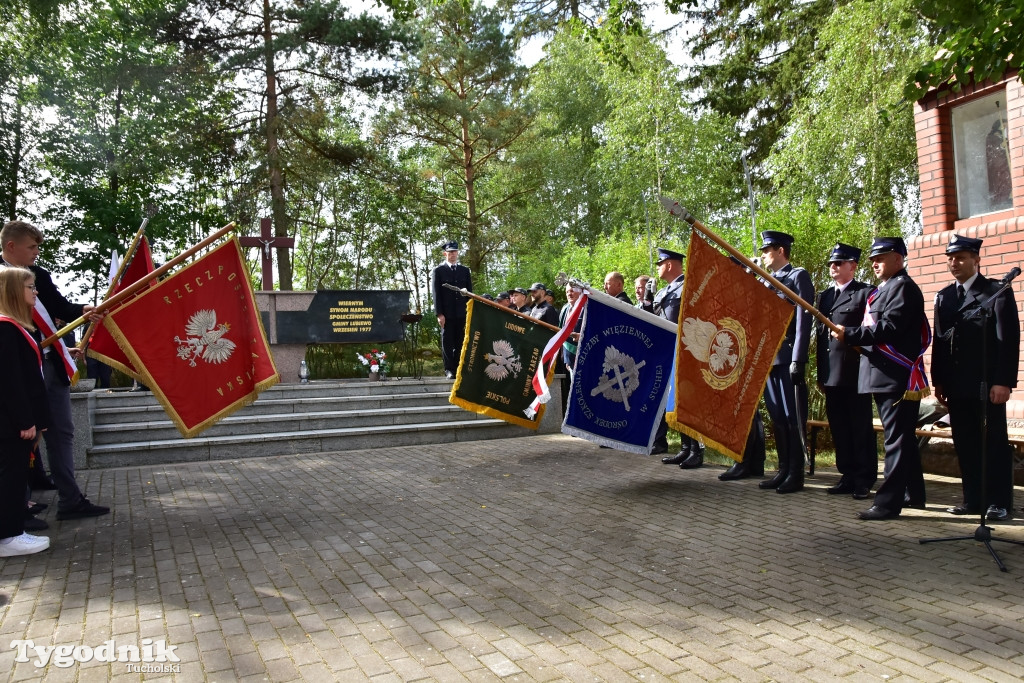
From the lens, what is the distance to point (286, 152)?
2155cm

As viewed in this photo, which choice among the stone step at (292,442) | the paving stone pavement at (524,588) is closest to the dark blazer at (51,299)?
the paving stone pavement at (524,588)

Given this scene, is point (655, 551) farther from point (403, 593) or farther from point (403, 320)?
point (403, 320)

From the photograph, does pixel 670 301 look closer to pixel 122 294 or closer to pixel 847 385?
pixel 847 385

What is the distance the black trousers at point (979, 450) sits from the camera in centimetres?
532

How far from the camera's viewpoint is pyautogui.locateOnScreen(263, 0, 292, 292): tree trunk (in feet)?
69.2

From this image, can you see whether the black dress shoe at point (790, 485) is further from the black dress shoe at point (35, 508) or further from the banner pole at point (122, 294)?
the black dress shoe at point (35, 508)

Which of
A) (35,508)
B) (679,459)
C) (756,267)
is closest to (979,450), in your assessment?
(756,267)

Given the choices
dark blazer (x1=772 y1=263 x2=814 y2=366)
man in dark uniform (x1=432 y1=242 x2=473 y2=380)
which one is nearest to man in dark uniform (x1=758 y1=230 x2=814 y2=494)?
dark blazer (x1=772 y1=263 x2=814 y2=366)

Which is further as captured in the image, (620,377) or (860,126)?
(860,126)

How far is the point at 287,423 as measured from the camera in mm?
9820

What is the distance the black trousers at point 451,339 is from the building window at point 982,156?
7.03 meters

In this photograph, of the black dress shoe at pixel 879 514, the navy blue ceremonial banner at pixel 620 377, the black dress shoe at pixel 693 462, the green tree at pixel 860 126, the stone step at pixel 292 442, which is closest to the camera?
the black dress shoe at pixel 879 514

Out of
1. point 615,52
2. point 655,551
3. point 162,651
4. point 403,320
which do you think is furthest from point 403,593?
point 403,320

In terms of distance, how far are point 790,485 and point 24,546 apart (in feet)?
18.5
